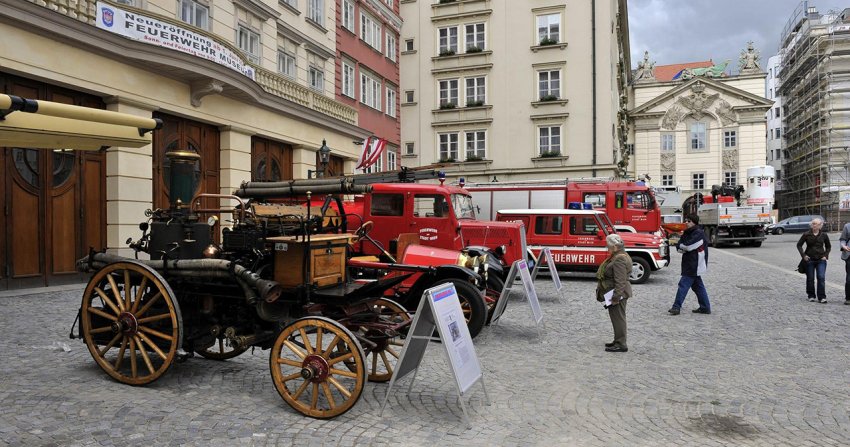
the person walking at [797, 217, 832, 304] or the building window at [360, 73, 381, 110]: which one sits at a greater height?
the building window at [360, 73, 381, 110]

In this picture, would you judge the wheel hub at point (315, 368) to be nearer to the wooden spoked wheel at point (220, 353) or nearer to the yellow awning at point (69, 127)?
the wooden spoked wheel at point (220, 353)

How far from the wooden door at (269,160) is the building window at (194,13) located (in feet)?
12.1

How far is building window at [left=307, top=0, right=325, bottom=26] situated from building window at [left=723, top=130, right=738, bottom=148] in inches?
2078

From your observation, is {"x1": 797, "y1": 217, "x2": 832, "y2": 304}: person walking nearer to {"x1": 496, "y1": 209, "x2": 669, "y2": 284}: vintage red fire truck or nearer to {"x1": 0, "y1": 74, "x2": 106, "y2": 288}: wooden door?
{"x1": 496, "y1": 209, "x2": 669, "y2": 284}: vintage red fire truck

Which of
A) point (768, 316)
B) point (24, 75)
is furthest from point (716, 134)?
point (24, 75)

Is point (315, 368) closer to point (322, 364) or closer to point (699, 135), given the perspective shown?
point (322, 364)

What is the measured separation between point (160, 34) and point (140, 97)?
1522 mm

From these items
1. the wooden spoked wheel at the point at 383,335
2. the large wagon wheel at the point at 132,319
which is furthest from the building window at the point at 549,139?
the large wagon wheel at the point at 132,319

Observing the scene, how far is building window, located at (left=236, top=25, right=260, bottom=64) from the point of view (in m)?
18.9

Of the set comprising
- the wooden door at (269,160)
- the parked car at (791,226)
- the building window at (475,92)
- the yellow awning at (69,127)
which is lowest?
the parked car at (791,226)

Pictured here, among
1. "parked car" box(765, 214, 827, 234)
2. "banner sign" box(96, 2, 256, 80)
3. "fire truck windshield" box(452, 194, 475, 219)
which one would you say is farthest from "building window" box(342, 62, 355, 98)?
"parked car" box(765, 214, 827, 234)

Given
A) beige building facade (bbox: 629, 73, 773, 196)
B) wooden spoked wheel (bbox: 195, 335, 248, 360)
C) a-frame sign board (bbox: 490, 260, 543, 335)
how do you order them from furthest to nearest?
beige building facade (bbox: 629, 73, 773, 196)
a-frame sign board (bbox: 490, 260, 543, 335)
wooden spoked wheel (bbox: 195, 335, 248, 360)

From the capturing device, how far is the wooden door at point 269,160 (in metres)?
19.3

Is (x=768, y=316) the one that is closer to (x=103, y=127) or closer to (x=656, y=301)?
(x=656, y=301)
